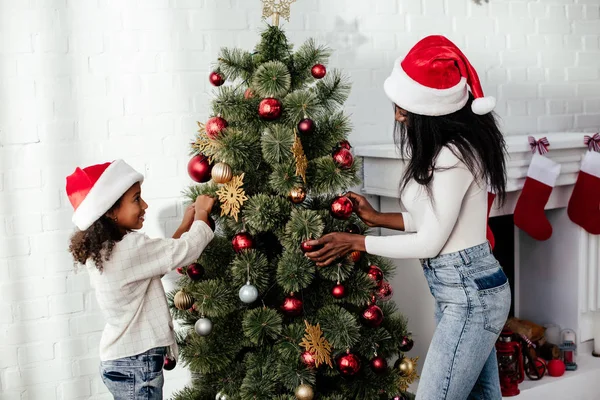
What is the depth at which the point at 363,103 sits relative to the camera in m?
2.91

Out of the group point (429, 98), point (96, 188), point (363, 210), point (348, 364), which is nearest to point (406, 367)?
point (348, 364)

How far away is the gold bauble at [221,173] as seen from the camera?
6.48 ft

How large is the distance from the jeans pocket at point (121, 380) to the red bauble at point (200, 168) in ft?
1.87

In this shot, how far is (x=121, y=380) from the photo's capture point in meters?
2.01

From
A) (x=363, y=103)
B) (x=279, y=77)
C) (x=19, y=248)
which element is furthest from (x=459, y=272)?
(x=19, y=248)

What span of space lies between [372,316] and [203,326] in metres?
0.48

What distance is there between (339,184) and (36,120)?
1057mm

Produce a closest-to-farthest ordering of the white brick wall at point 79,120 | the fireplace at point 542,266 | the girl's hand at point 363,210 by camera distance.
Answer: the girl's hand at point 363,210 → the white brick wall at point 79,120 → the fireplace at point 542,266

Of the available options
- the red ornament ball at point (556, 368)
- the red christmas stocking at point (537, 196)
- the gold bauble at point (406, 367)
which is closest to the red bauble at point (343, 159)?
the gold bauble at point (406, 367)

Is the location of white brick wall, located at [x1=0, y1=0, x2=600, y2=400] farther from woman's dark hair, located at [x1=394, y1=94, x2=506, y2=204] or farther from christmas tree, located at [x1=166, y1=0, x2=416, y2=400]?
woman's dark hair, located at [x1=394, y1=94, x2=506, y2=204]

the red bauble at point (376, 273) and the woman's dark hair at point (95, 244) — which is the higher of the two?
the woman's dark hair at point (95, 244)

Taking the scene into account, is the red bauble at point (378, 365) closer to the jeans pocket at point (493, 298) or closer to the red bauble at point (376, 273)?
the red bauble at point (376, 273)

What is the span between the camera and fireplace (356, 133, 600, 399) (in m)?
2.85

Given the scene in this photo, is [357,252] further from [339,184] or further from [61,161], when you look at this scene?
[61,161]
